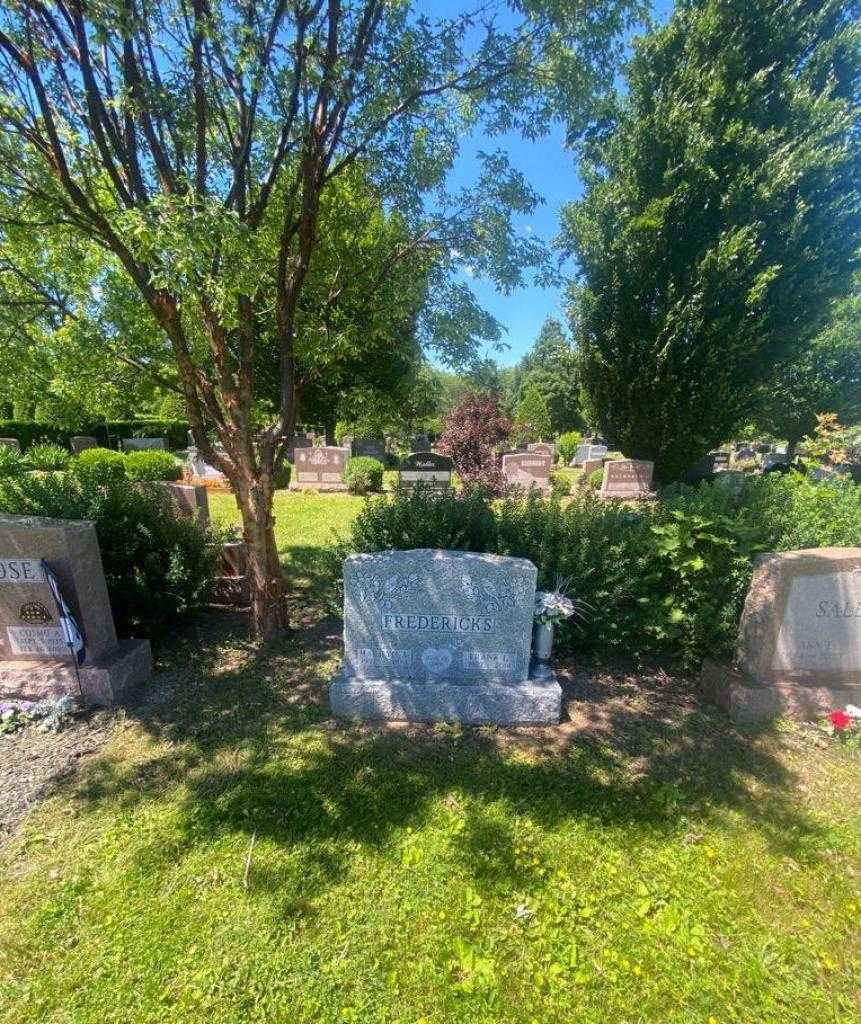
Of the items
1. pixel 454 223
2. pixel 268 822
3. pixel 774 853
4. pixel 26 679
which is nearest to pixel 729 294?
pixel 454 223

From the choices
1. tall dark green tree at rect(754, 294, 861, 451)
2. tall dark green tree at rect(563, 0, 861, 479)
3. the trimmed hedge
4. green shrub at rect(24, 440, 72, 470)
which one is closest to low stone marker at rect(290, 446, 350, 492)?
green shrub at rect(24, 440, 72, 470)

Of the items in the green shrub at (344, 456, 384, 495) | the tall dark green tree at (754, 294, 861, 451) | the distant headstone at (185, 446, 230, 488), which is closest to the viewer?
the green shrub at (344, 456, 384, 495)

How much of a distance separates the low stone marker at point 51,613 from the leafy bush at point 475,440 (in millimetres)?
10106

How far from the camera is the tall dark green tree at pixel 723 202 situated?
28.1ft

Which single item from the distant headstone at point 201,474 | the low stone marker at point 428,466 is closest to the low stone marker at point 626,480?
the low stone marker at point 428,466

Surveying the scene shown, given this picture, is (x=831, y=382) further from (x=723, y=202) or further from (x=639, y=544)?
(x=639, y=544)

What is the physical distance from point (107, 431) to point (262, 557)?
27530mm

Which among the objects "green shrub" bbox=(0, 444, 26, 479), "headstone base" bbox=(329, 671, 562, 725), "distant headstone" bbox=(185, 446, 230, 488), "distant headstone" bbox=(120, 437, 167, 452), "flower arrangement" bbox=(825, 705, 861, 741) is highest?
Answer: "distant headstone" bbox=(120, 437, 167, 452)

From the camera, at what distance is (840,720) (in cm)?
357

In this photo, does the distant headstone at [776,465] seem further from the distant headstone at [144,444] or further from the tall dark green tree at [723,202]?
the distant headstone at [144,444]

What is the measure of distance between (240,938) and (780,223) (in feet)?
41.8

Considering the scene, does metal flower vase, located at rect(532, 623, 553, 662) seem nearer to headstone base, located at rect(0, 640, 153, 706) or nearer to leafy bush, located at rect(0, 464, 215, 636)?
leafy bush, located at rect(0, 464, 215, 636)

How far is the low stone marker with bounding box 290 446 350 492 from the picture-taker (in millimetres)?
15695

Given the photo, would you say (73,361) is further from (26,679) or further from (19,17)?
(26,679)
